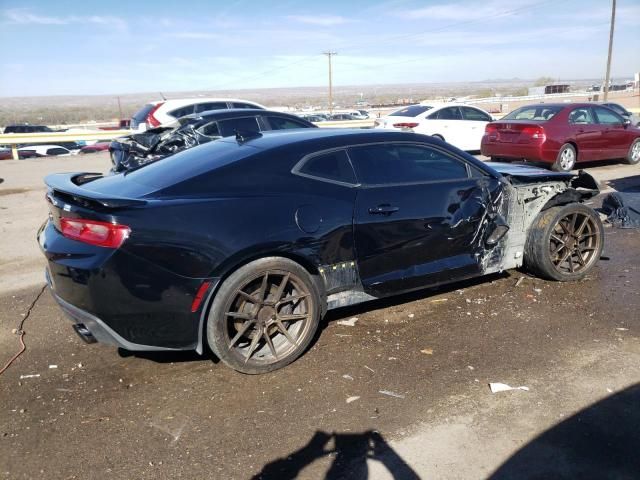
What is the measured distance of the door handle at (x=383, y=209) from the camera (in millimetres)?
3981

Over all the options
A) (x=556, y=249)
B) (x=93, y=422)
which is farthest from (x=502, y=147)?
(x=93, y=422)

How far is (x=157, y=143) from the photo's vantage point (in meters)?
8.61

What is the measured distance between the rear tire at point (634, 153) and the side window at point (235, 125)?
9.39 m

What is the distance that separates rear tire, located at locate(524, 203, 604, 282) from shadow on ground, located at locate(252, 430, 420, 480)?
285 cm

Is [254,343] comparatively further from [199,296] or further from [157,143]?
[157,143]

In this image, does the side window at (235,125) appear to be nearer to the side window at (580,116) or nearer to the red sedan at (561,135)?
the red sedan at (561,135)

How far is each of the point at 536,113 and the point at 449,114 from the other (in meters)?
2.82

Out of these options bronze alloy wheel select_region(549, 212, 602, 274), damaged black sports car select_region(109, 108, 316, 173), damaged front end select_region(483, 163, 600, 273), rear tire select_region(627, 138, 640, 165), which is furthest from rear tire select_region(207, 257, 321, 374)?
rear tire select_region(627, 138, 640, 165)

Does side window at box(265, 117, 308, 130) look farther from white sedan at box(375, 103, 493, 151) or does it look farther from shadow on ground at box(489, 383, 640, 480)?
shadow on ground at box(489, 383, 640, 480)

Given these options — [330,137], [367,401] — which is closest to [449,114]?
[330,137]

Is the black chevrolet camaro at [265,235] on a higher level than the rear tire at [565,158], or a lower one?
higher

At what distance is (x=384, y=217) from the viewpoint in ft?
13.2

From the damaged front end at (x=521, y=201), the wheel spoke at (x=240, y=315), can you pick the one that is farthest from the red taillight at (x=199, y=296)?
the damaged front end at (x=521, y=201)

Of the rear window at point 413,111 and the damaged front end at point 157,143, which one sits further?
the rear window at point 413,111
